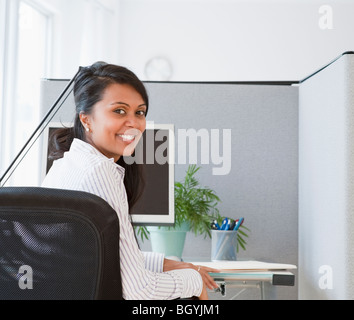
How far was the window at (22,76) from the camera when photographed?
3.30 metres

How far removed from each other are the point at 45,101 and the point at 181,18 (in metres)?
3.39

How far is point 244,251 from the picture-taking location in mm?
1762

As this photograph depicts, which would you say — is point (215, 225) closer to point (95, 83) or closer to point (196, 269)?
point (196, 269)

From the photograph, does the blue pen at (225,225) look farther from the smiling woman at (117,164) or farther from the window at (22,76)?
the window at (22,76)

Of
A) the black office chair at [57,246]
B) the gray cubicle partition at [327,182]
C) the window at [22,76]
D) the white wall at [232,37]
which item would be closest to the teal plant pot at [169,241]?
the gray cubicle partition at [327,182]

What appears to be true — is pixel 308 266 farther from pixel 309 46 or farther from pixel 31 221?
pixel 309 46

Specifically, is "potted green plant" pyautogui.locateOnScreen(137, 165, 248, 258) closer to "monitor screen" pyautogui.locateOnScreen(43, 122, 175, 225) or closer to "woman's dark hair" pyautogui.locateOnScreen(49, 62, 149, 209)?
"monitor screen" pyautogui.locateOnScreen(43, 122, 175, 225)

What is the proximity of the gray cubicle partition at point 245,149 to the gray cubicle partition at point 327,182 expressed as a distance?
5 cm

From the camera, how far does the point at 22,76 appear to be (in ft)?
12.5

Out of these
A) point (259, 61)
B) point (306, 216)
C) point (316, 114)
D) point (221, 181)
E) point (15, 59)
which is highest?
point (259, 61)

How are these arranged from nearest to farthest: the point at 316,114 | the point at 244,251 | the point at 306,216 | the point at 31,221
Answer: the point at 31,221 → the point at 316,114 → the point at 306,216 → the point at 244,251

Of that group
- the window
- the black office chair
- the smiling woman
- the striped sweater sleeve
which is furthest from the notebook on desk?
the window

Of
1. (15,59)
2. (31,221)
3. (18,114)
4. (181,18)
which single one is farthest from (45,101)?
(181,18)

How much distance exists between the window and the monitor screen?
1806 mm
